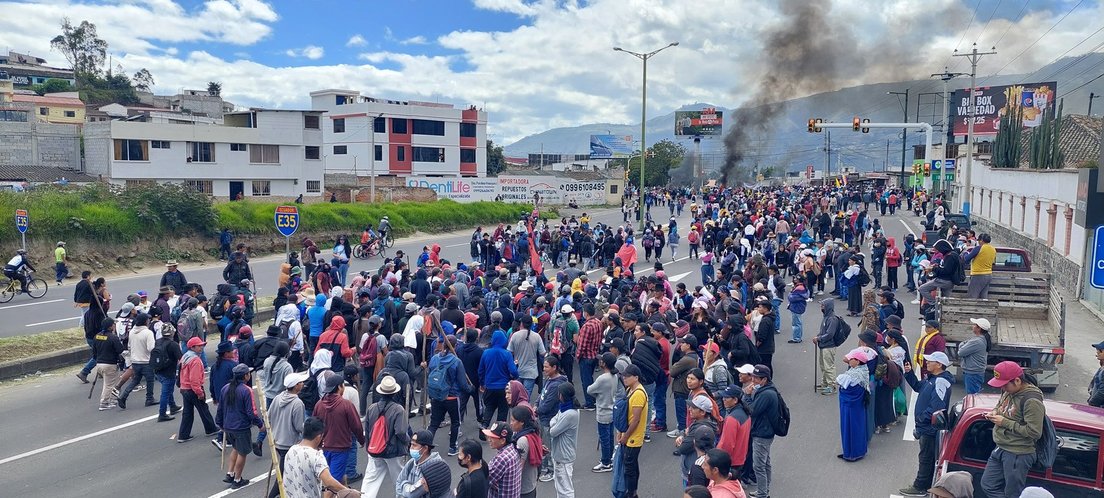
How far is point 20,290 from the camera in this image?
70.3 feet

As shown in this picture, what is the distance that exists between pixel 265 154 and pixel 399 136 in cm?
1684

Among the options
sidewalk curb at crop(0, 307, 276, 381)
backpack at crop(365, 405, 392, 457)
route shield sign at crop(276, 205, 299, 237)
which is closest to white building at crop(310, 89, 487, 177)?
route shield sign at crop(276, 205, 299, 237)

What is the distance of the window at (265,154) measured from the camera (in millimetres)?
48688

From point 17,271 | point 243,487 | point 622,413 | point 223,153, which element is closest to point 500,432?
point 622,413

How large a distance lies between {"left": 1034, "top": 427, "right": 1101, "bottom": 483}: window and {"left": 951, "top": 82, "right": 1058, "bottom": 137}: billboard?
60.6 meters

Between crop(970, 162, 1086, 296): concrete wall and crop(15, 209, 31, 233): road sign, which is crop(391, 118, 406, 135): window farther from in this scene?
crop(15, 209, 31, 233): road sign

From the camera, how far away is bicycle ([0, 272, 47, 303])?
21.0 meters

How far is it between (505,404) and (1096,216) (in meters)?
7.42

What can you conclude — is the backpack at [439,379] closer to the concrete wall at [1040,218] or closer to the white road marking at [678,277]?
the white road marking at [678,277]

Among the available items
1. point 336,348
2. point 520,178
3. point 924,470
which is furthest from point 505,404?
point 520,178

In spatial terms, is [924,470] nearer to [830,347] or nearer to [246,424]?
[830,347]

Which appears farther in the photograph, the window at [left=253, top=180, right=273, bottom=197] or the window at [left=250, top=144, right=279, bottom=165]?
the window at [left=253, top=180, right=273, bottom=197]

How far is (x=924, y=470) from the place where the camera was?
838cm

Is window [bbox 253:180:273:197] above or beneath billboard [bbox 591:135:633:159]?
beneath
